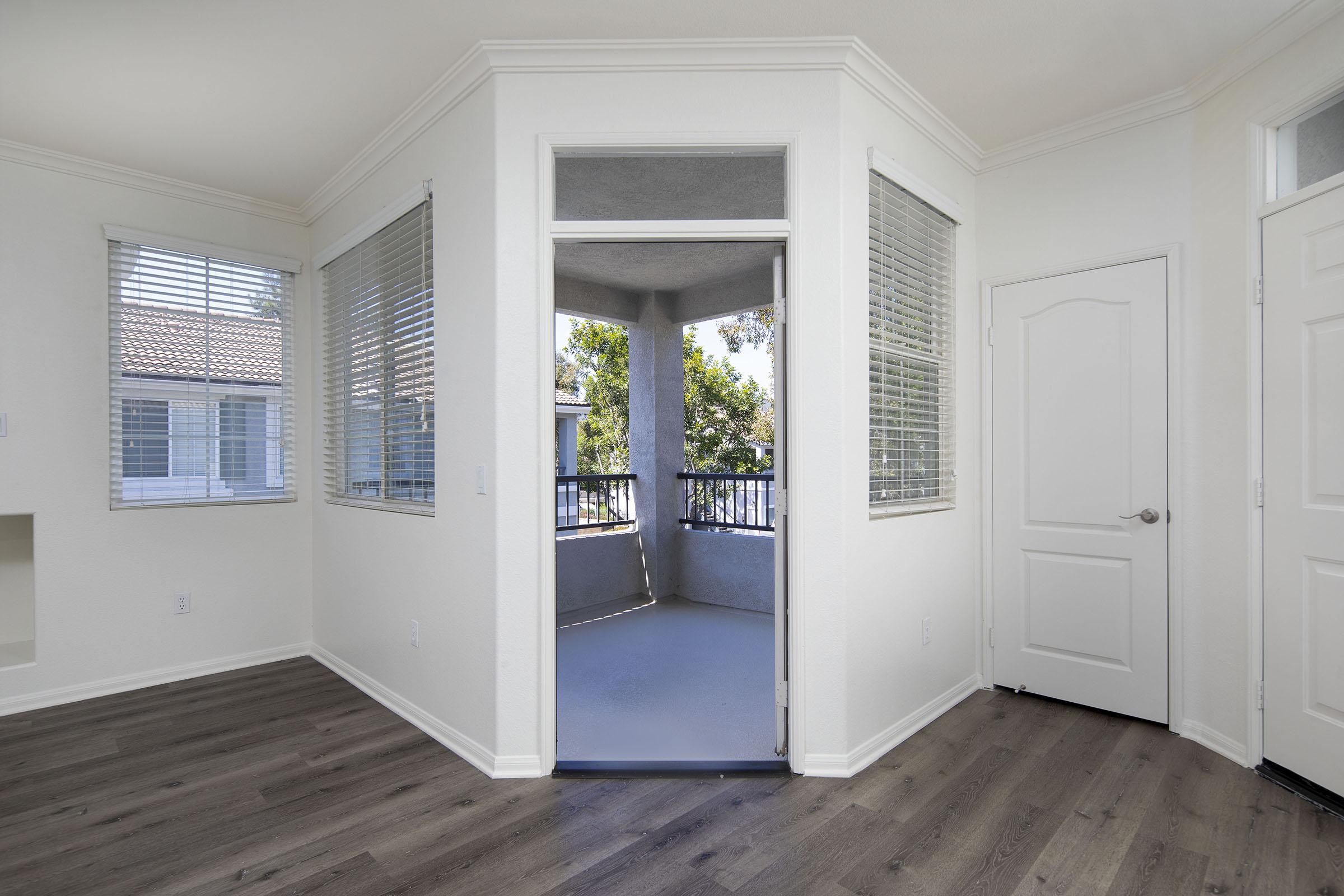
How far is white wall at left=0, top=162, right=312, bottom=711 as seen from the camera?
3.31 meters

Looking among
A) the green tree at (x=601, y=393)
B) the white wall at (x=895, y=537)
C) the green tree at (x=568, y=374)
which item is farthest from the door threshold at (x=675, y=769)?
the green tree at (x=568, y=374)

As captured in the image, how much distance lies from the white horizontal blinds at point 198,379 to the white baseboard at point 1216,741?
15.4ft

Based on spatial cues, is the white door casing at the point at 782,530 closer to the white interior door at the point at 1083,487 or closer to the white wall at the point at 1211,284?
the white interior door at the point at 1083,487

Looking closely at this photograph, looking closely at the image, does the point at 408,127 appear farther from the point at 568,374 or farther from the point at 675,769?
the point at 568,374

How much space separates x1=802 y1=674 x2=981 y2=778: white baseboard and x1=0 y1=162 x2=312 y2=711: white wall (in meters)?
3.32

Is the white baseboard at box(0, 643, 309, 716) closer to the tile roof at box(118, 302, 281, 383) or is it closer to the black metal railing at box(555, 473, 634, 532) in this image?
the tile roof at box(118, 302, 281, 383)

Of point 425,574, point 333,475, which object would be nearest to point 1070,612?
point 425,574

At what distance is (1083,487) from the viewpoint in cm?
317

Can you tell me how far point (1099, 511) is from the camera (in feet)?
10.3

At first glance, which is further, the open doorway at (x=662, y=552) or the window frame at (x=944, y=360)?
the open doorway at (x=662, y=552)

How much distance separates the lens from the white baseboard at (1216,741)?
2.64 m

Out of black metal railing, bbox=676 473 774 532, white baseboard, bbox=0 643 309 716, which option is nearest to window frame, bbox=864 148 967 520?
black metal railing, bbox=676 473 774 532

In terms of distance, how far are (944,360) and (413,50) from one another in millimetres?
2626

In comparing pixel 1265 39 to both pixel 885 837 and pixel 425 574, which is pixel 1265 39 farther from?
pixel 425 574
